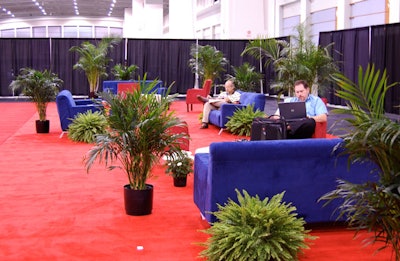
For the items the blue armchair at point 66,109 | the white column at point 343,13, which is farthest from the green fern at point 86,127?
the white column at point 343,13

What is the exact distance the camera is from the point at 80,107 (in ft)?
32.2

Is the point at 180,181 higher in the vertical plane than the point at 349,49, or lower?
lower

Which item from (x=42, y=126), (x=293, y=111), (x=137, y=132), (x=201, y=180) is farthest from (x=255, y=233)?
(x=42, y=126)

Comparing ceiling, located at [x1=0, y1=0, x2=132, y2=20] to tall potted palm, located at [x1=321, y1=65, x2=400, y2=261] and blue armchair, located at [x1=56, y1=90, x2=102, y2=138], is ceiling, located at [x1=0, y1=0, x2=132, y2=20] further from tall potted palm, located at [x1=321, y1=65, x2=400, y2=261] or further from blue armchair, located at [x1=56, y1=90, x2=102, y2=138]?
tall potted palm, located at [x1=321, y1=65, x2=400, y2=261]

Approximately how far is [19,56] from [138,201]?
1649 centimetres

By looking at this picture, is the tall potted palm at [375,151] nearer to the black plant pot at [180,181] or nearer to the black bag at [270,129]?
the black bag at [270,129]

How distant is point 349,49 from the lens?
47.0 ft

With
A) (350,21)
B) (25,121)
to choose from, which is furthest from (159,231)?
(350,21)

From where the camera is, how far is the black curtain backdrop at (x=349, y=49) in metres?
13.8

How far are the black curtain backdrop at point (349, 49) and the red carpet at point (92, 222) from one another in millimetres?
8251

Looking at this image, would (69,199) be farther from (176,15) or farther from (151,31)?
(151,31)

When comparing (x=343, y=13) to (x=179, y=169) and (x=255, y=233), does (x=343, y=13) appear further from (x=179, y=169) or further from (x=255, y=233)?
(x=255, y=233)

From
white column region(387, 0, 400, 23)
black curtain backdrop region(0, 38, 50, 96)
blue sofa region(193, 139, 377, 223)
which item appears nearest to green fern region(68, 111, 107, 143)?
blue sofa region(193, 139, 377, 223)

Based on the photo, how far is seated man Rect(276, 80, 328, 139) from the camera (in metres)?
6.22
